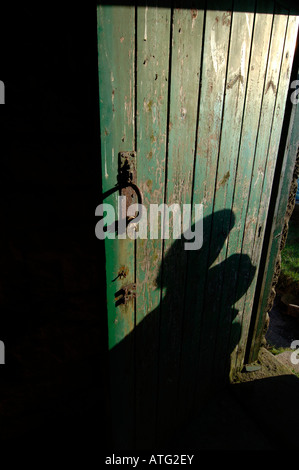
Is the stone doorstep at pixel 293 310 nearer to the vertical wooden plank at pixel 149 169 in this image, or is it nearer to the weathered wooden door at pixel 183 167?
the weathered wooden door at pixel 183 167

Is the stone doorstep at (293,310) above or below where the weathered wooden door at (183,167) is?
below

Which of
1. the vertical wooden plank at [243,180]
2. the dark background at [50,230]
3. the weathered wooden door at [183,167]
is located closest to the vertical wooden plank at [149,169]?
the weathered wooden door at [183,167]

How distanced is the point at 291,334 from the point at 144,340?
280 cm

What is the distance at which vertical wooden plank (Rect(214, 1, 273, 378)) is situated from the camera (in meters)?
1.53

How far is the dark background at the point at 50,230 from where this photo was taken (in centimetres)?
123

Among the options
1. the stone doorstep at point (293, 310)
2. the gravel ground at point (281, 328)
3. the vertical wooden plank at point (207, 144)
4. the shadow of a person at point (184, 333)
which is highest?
the vertical wooden plank at point (207, 144)

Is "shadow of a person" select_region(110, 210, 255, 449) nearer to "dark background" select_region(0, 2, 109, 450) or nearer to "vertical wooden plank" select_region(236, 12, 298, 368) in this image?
"vertical wooden plank" select_region(236, 12, 298, 368)

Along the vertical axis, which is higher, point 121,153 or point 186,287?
point 121,153

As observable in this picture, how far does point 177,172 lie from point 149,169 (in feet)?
0.61

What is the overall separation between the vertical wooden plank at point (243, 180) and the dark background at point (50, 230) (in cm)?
90
